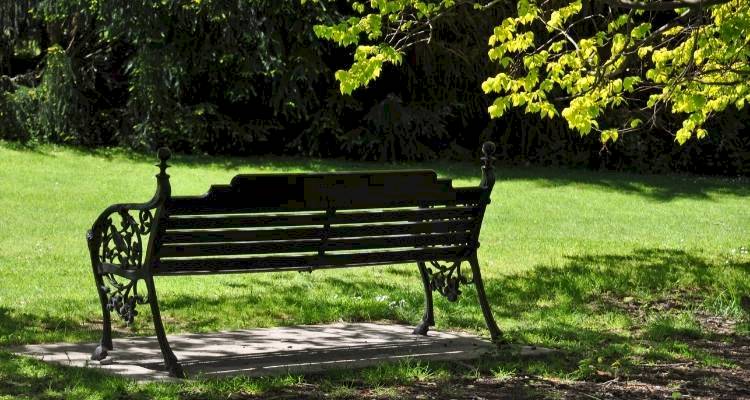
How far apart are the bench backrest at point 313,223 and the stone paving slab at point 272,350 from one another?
1.61ft

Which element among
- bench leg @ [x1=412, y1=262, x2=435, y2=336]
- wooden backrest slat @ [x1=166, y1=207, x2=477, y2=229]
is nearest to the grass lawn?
bench leg @ [x1=412, y1=262, x2=435, y2=336]

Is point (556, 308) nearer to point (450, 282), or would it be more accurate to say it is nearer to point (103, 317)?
point (450, 282)

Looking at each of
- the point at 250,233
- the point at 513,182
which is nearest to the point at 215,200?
the point at 250,233

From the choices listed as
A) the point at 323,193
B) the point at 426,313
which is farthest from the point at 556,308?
the point at 323,193

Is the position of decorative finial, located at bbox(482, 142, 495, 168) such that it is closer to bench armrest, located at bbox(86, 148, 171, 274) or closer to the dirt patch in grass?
the dirt patch in grass

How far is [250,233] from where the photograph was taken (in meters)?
6.12

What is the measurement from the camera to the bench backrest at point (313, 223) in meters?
5.93

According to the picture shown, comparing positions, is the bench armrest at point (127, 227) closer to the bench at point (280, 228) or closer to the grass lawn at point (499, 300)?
the bench at point (280, 228)

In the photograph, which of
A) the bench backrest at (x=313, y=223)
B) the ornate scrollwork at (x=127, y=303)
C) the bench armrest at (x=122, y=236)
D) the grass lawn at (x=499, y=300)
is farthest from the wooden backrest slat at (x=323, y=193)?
the grass lawn at (x=499, y=300)

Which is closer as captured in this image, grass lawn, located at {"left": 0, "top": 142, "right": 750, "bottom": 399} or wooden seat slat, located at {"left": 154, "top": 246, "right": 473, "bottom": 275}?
grass lawn, located at {"left": 0, "top": 142, "right": 750, "bottom": 399}

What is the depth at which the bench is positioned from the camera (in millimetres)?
5895

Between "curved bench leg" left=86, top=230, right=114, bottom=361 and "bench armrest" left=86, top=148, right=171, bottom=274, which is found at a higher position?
"bench armrest" left=86, top=148, right=171, bottom=274

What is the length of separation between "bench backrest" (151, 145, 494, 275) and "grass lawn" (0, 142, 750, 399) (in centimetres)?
71

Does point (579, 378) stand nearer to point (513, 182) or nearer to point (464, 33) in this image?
point (513, 182)
